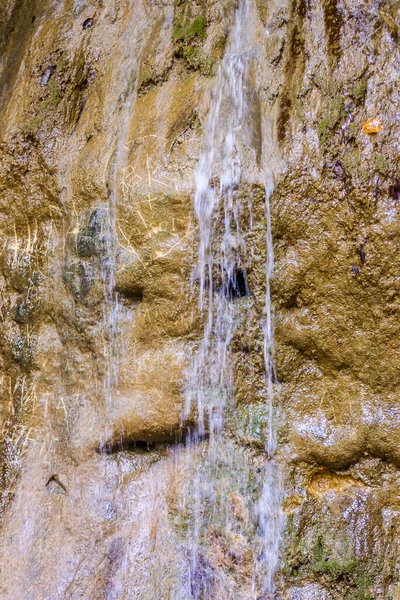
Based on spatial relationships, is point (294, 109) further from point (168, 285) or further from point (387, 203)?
point (168, 285)

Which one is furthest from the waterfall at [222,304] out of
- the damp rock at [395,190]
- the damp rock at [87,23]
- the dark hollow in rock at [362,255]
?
the damp rock at [87,23]

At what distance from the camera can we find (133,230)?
294cm

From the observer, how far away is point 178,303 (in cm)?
294

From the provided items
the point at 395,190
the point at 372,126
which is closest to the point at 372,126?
the point at 372,126

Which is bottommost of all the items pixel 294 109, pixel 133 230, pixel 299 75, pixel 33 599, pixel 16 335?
pixel 33 599

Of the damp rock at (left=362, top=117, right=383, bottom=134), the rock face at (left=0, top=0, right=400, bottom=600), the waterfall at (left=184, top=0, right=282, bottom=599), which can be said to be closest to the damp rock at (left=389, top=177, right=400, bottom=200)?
the rock face at (left=0, top=0, right=400, bottom=600)

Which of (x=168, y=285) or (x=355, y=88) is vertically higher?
(x=355, y=88)

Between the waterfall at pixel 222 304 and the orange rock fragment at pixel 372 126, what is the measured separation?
19.9 inches

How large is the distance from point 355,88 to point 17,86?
1976 millimetres

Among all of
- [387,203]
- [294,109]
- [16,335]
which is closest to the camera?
[387,203]

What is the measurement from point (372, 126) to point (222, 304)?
1.13 meters

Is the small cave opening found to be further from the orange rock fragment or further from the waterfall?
the orange rock fragment

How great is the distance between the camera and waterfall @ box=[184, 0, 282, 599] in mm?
2779

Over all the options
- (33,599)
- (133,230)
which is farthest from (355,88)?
(33,599)
